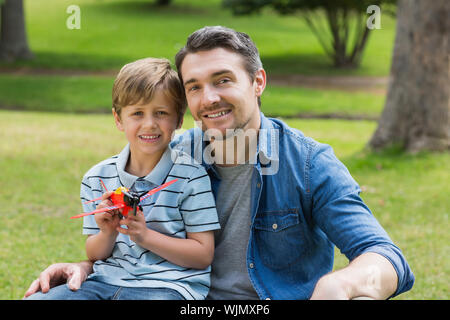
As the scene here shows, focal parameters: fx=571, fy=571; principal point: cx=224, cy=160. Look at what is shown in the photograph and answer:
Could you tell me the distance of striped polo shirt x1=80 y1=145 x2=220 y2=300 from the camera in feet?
7.66

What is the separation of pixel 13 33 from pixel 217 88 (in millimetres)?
17439

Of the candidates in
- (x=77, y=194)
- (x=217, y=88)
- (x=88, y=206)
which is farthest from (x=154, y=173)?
(x=77, y=194)

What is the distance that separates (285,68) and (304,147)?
17.8 metres

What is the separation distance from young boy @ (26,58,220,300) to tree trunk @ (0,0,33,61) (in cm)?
1632

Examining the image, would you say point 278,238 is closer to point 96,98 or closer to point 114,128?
point 114,128

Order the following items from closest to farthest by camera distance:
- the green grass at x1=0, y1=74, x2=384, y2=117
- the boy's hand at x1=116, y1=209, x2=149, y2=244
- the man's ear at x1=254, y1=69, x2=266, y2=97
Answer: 1. the boy's hand at x1=116, y1=209, x2=149, y2=244
2. the man's ear at x1=254, y1=69, x2=266, y2=97
3. the green grass at x1=0, y1=74, x2=384, y2=117

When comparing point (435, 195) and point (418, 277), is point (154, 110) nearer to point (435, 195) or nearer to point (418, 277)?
Answer: point (418, 277)

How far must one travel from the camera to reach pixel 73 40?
23344 mm

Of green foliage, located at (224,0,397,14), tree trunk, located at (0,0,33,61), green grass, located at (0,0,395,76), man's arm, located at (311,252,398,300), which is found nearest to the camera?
man's arm, located at (311,252,398,300)

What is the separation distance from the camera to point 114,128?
10.3 meters

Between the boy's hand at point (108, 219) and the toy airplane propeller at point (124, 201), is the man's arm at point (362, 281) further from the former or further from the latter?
the boy's hand at point (108, 219)

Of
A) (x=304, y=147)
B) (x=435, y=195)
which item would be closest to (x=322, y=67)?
(x=435, y=195)

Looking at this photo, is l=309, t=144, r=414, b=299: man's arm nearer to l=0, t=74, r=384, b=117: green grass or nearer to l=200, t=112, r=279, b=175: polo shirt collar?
l=200, t=112, r=279, b=175: polo shirt collar

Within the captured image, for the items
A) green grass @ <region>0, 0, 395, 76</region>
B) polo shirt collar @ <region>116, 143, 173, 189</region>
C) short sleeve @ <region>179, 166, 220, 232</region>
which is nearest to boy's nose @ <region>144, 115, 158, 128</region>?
polo shirt collar @ <region>116, 143, 173, 189</region>
